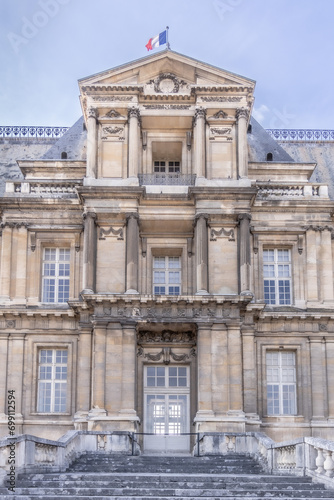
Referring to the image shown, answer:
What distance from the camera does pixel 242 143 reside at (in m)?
30.3

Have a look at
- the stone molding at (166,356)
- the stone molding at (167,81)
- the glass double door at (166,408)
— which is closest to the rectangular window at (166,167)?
the stone molding at (167,81)

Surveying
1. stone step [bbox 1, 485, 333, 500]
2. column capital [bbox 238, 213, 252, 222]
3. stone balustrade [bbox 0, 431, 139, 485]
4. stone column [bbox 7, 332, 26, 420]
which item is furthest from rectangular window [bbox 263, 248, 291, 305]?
stone step [bbox 1, 485, 333, 500]

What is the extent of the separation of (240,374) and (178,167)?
8.98 metres

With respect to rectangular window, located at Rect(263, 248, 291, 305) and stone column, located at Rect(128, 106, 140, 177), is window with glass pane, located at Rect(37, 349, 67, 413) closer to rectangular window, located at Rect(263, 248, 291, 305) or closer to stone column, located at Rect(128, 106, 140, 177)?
stone column, located at Rect(128, 106, 140, 177)

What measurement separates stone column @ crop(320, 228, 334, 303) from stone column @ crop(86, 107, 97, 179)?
862cm

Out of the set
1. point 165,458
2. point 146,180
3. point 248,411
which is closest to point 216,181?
point 146,180

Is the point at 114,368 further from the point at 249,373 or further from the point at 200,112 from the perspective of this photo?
the point at 200,112

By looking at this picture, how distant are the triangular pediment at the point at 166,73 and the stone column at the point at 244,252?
5.35 m

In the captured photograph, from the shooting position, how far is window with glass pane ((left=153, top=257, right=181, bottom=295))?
1196 inches

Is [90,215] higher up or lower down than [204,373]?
higher up

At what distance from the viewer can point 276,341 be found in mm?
29516

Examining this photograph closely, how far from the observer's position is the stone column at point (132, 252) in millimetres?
28469

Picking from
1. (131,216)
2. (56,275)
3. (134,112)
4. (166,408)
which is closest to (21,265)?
(56,275)

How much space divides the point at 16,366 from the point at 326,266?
11.5m
